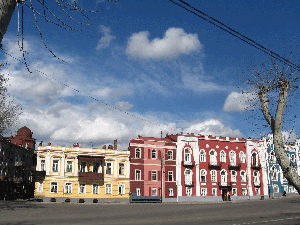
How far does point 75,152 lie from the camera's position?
1810 inches

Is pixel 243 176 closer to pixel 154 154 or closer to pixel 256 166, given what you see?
pixel 256 166

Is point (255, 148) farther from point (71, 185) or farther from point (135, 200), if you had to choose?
point (71, 185)

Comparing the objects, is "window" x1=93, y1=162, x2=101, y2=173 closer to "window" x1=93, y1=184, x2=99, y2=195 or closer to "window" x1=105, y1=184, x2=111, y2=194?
"window" x1=93, y1=184, x2=99, y2=195

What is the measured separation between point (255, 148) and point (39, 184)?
37.0 m

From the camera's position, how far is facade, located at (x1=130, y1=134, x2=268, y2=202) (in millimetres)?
47656

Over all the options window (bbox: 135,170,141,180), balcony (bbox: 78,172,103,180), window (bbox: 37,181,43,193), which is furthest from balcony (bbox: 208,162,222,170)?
window (bbox: 37,181,43,193)

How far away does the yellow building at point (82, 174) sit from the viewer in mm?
44344

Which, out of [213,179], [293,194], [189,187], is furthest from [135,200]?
[293,194]

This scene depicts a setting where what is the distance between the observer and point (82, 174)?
45.1 metres

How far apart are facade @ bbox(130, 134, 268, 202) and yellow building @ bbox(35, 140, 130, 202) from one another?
7.12 ft

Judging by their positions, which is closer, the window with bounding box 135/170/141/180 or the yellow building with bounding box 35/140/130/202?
the yellow building with bounding box 35/140/130/202

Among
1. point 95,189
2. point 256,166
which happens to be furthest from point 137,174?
point 256,166

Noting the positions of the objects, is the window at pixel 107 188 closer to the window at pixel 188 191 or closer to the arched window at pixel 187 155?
the window at pixel 188 191

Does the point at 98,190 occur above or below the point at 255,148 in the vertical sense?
below
